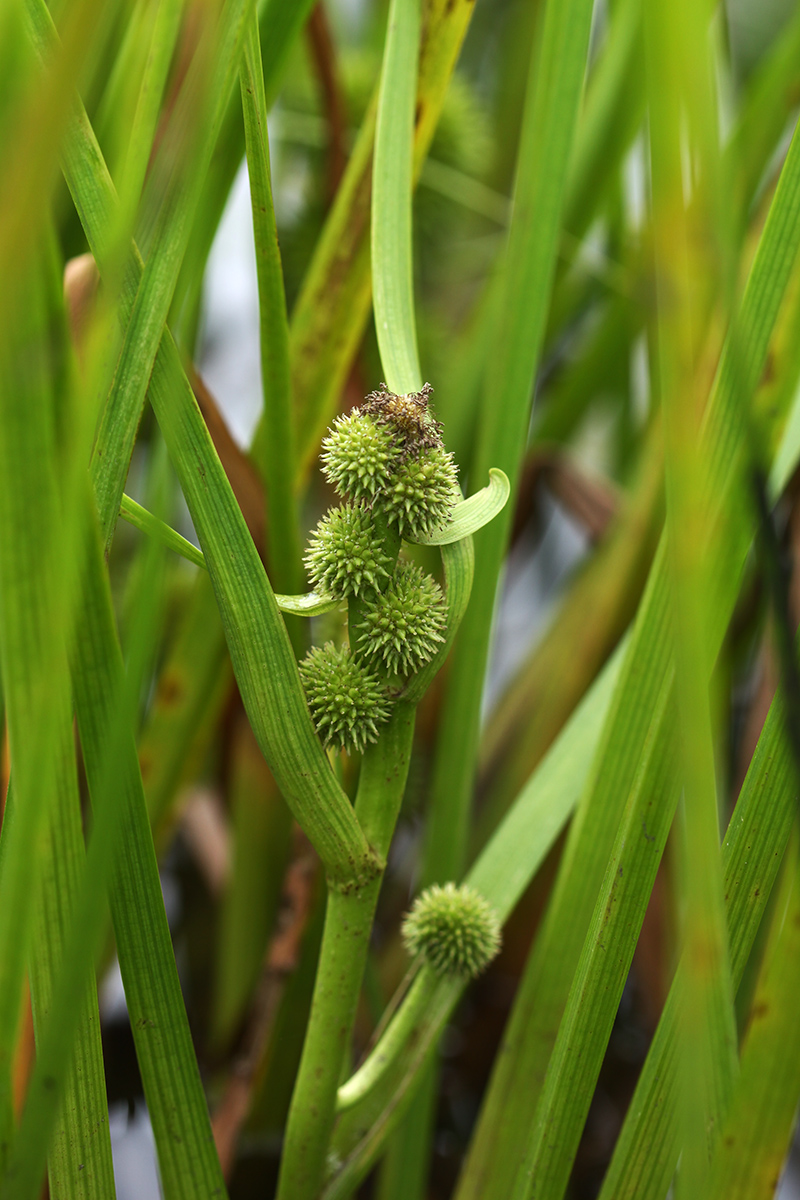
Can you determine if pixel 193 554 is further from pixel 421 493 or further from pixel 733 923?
pixel 733 923

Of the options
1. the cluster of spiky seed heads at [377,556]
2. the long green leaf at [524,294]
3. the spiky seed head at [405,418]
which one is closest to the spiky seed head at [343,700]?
the cluster of spiky seed heads at [377,556]

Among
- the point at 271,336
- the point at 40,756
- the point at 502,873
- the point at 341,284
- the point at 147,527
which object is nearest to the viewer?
the point at 40,756

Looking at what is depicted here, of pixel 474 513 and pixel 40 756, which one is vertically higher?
pixel 474 513

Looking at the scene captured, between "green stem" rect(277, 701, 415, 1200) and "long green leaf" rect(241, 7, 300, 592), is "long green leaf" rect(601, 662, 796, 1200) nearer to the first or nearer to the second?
"green stem" rect(277, 701, 415, 1200)

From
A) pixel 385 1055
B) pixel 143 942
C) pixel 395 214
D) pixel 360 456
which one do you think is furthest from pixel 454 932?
pixel 395 214

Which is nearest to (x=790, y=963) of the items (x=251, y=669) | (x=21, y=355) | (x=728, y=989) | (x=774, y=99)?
(x=728, y=989)

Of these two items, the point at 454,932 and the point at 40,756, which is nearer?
the point at 40,756
